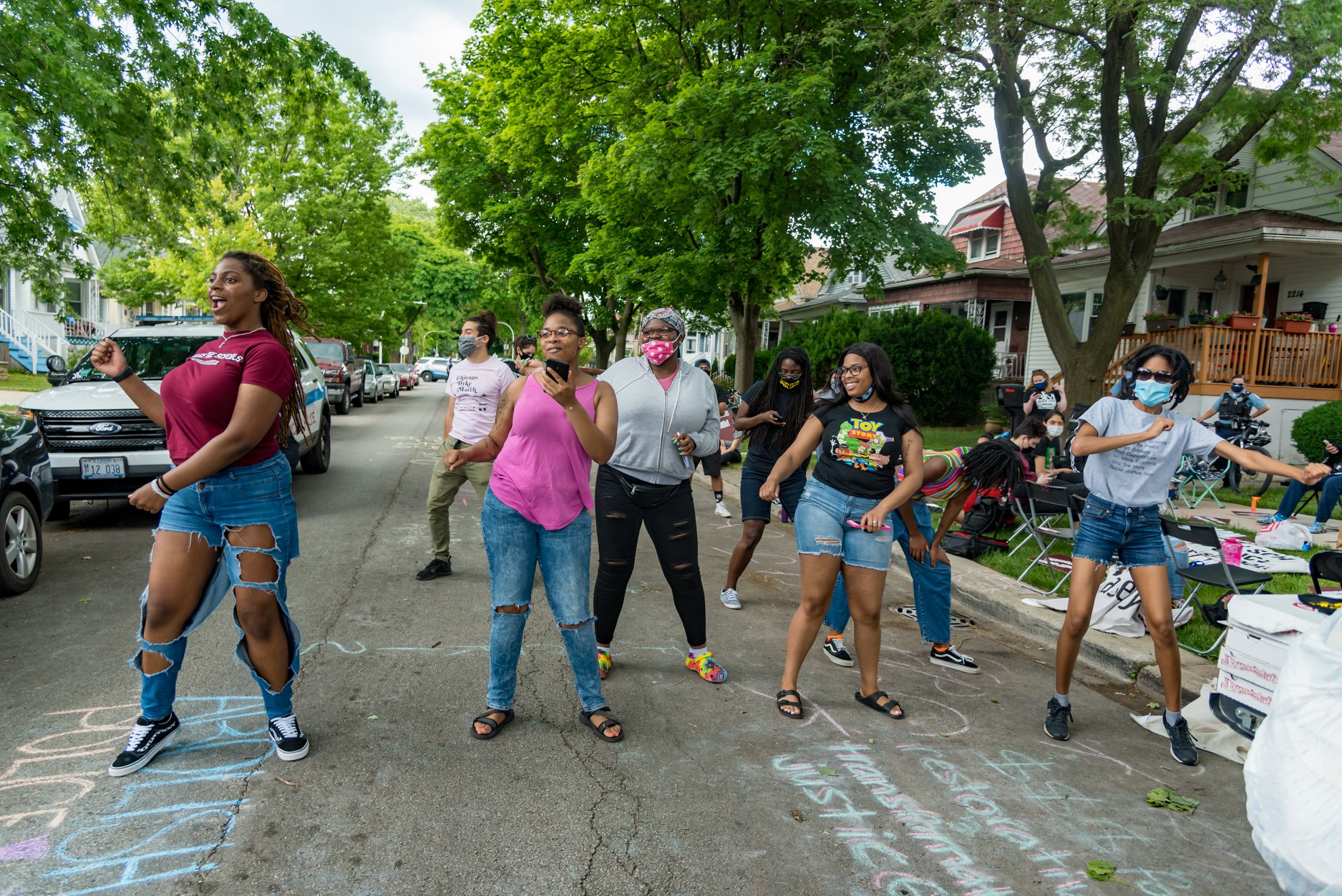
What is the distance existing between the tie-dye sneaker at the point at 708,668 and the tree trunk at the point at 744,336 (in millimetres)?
12288

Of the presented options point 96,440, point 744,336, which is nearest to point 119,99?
point 96,440

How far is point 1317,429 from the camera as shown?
1404 cm

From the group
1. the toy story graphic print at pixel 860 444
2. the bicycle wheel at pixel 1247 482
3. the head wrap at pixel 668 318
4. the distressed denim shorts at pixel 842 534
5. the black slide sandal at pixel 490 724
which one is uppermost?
the head wrap at pixel 668 318

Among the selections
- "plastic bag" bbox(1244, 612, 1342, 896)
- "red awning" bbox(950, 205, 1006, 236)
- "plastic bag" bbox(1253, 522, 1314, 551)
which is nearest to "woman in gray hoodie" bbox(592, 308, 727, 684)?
"plastic bag" bbox(1244, 612, 1342, 896)

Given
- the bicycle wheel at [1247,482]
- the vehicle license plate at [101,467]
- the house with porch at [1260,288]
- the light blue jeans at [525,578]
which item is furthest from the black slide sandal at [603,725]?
the house with porch at [1260,288]

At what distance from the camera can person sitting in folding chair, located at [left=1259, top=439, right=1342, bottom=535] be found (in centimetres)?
892

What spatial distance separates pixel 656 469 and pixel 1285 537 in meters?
6.26

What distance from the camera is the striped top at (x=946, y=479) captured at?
512cm

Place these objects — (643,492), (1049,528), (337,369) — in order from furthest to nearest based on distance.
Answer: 1. (337,369)
2. (1049,528)
3. (643,492)

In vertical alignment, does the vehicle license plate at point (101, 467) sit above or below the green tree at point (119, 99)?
below

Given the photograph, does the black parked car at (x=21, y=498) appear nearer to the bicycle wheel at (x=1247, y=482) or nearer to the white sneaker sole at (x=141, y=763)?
the white sneaker sole at (x=141, y=763)

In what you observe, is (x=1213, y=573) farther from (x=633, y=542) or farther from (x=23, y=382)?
(x=23, y=382)

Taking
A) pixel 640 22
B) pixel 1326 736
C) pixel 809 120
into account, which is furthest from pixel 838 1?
pixel 1326 736

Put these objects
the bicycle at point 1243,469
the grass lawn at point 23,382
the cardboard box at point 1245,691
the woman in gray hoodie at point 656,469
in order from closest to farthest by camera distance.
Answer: the cardboard box at point 1245,691, the woman in gray hoodie at point 656,469, the bicycle at point 1243,469, the grass lawn at point 23,382
